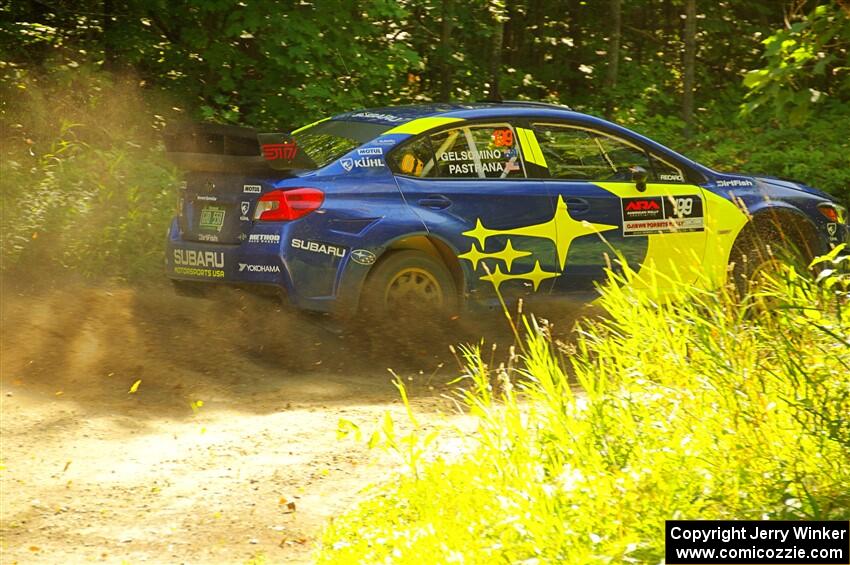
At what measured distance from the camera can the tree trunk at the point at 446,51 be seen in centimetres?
1506

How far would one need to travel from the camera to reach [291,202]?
25.1ft

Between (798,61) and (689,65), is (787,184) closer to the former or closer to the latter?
(798,61)

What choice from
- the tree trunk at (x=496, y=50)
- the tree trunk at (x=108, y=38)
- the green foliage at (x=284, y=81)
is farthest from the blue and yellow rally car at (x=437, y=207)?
the tree trunk at (x=496, y=50)

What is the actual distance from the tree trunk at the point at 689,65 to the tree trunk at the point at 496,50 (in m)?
2.45

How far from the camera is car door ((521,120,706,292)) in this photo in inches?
332

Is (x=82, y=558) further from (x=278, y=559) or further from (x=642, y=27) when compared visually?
(x=642, y=27)

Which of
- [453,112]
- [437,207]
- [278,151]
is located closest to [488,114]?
[453,112]

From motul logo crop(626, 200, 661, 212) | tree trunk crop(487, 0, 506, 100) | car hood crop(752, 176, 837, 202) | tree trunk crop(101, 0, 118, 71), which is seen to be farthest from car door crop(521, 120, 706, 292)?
tree trunk crop(101, 0, 118, 71)

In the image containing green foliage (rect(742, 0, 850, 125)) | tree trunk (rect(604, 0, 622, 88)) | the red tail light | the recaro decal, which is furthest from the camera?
tree trunk (rect(604, 0, 622, 88))

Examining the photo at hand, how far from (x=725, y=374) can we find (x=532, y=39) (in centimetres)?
1274

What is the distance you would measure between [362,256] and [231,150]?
1115 millimetres

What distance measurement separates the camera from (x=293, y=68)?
13.0m

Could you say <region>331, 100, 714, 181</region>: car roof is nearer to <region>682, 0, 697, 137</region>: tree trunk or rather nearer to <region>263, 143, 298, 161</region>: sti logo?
<region>263, 143, 298, 161</region>: sti logo

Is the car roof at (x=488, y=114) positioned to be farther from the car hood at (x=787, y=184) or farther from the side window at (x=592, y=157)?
the car hood at (x=787, y=184)
